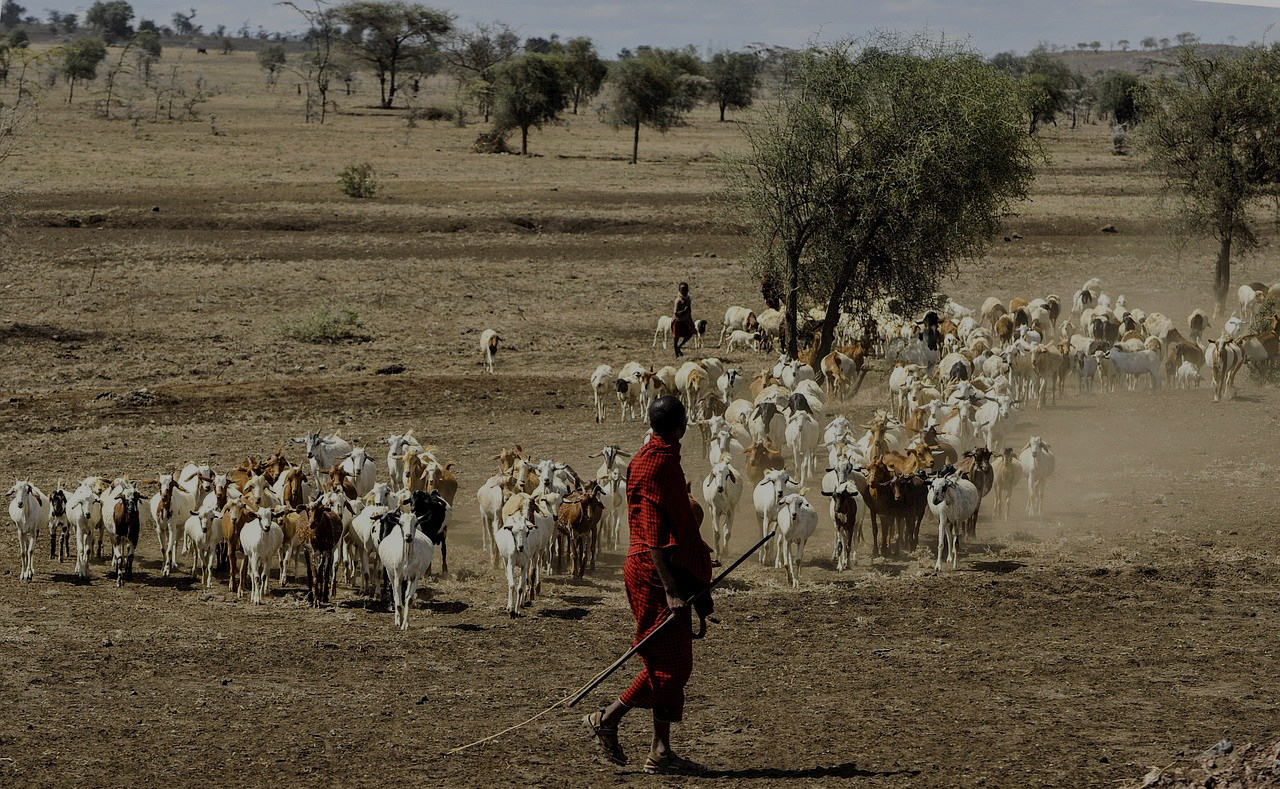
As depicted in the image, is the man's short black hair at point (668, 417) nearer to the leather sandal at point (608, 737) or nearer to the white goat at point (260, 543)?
the leather sandal at point (608, 737)

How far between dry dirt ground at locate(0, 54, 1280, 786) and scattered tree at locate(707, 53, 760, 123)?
4649cm

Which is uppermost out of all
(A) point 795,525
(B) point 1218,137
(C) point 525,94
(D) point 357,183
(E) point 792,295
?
(C) point 525,94

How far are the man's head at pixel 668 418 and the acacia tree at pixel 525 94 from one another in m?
54.7

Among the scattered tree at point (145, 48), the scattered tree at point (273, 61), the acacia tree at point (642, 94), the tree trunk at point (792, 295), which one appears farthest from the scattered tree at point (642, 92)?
the scattered tree at point (145, 48)

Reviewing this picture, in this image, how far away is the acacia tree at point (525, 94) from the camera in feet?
206

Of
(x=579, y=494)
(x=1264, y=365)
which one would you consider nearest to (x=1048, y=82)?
(x=1264, y=365)

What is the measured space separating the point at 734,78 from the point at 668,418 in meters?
78.0

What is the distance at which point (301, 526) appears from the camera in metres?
13.2

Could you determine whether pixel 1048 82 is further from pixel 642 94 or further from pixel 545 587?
pixel 545 587

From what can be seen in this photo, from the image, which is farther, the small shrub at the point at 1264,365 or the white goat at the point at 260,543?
the small shrub at the point at 1264,365

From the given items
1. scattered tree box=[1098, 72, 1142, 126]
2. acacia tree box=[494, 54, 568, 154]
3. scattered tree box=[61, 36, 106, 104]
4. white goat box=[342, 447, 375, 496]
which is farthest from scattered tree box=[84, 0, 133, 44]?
white goat box=[342, 447, 375, 496]

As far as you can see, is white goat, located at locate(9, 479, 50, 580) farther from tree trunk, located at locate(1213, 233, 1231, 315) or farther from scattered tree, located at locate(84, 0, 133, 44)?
scattered tree, located at locate(84, 0, 133, 44)

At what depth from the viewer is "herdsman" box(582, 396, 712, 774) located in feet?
26.3

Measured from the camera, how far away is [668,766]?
8.27 metres
